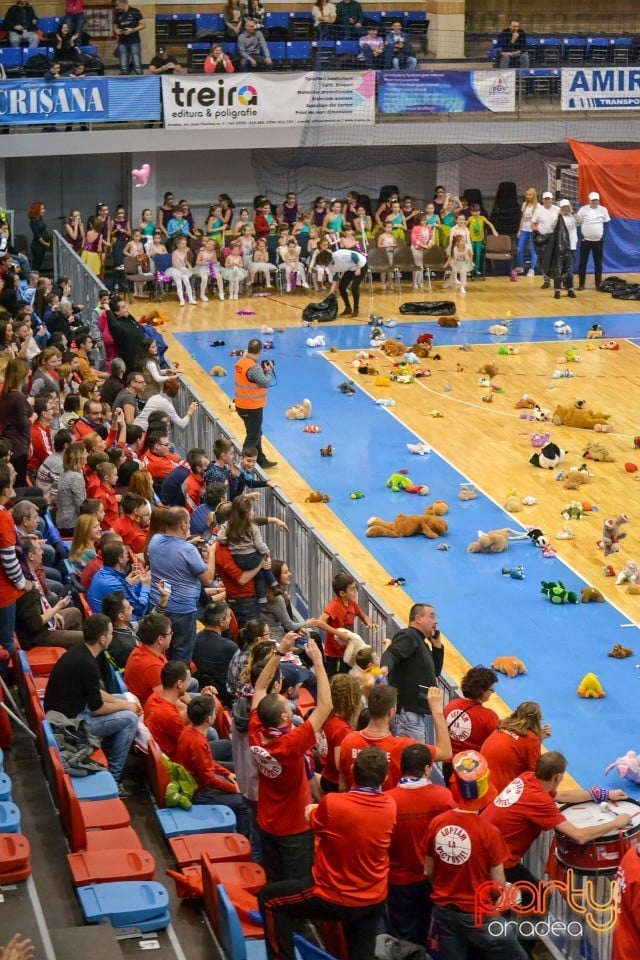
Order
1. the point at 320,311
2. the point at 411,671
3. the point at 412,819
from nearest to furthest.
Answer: the point at 412,819
the point at 411,671
the point at 320,311

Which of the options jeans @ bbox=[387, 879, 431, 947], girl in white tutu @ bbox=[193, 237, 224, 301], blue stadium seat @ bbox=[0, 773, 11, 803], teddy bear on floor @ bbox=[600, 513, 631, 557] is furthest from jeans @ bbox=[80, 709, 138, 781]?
girl in white tutu @ bbox=[193, 237, 224, 301]

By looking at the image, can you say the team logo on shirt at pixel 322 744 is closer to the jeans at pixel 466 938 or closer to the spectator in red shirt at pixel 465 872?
the spectator in red shirt at pixel 465 872

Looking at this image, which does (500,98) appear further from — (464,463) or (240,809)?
(240,809)

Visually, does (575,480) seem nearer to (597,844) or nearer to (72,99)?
(597,844)

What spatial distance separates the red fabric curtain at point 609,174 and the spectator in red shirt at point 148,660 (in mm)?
20023

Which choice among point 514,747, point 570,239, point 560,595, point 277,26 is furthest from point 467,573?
point 277,26

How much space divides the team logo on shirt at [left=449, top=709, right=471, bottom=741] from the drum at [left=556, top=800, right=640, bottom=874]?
802 mm

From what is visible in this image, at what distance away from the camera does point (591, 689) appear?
38.4 feet

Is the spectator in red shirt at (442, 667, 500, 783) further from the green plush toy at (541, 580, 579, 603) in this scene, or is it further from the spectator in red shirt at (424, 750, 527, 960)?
the green plush toy at (541, 580, 579, 603)

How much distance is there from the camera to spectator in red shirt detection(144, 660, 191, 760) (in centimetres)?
834

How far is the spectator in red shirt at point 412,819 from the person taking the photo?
6637 millimetres

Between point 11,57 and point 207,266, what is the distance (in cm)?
510

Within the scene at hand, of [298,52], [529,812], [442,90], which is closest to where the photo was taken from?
[529,812]

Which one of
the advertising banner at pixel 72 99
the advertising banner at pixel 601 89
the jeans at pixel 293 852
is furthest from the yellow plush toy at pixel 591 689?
the advertising banner at pixel 601 89
